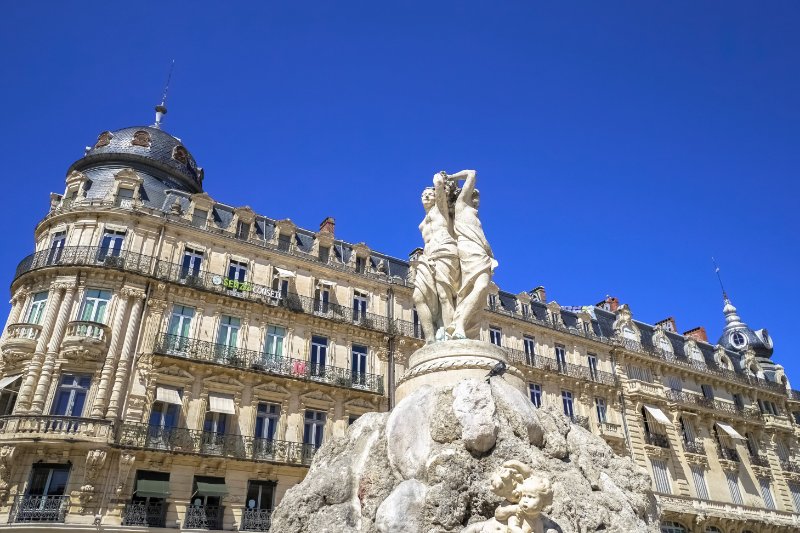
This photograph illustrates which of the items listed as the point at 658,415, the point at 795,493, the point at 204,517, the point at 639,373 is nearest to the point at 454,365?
the point at 204,517

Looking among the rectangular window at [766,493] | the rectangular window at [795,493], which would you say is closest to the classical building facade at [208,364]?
the rectangular window at [766,493]

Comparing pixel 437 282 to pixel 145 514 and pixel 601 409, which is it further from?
pixel 601 409

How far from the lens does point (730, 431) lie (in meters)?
36.2

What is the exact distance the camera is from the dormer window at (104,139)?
27305 mm

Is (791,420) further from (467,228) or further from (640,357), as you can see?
(467,228)

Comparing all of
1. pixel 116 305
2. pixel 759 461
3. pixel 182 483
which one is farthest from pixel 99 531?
pixel 759 461

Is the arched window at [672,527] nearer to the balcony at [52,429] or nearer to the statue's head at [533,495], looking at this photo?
the balcony at [52,429]

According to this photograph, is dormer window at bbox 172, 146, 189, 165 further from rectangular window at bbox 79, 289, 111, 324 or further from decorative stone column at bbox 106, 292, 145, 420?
rectangular window at bbox 79, 289, 111, 324

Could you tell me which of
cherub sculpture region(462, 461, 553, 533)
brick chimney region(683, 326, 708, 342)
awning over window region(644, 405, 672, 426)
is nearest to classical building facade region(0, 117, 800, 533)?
awning over window region(644, 405, 672, 426)

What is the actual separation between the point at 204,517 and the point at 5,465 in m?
6.39

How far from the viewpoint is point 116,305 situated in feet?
73.9

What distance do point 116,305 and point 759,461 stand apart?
38.0 meters

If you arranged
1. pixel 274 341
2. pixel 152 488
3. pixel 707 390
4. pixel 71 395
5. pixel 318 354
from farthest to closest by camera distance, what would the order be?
pixel 707 390 → pixel 318 354 → pixel 274 341 → pixel 71 395 → pixel 152 488

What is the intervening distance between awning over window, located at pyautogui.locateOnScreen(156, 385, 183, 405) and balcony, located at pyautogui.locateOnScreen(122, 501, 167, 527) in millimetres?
3485
